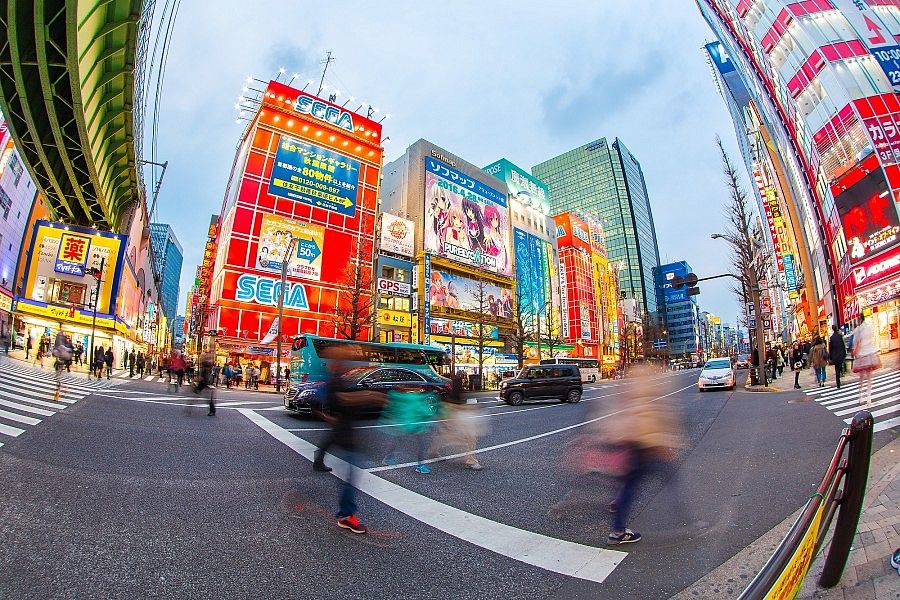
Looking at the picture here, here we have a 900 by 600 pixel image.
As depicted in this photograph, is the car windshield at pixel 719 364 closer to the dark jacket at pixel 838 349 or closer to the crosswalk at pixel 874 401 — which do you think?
the crosswalk at pixel 874 401

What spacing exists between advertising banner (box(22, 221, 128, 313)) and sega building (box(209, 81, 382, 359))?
26.8 ft

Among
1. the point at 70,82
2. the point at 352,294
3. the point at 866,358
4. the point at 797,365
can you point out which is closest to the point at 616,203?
the point at 352,294

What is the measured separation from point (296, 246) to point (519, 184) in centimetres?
4533

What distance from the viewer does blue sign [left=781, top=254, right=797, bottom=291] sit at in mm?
46000

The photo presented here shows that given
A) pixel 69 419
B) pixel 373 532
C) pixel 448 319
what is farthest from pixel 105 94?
pixel 448 319

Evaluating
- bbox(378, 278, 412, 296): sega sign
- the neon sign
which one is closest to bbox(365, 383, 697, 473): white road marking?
bbox(378, 278, 412, 296): sega sign

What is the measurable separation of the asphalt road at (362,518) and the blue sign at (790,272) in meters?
50.3

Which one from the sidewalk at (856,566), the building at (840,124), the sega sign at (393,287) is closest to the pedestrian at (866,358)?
the sidewalk at (856,566)

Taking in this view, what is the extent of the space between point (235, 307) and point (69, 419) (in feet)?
97.1

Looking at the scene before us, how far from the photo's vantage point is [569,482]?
17.3 ft

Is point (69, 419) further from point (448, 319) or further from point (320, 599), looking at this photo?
point (448, 319)

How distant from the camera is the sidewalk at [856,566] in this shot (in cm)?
229

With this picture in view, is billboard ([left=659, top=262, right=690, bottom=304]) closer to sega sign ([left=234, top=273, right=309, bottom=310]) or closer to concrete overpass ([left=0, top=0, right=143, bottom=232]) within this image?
sega sign ([left=234, top=273, right=309, bottom=310])

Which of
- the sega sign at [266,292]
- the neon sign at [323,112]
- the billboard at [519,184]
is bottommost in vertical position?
the sega sign at [266,292]
